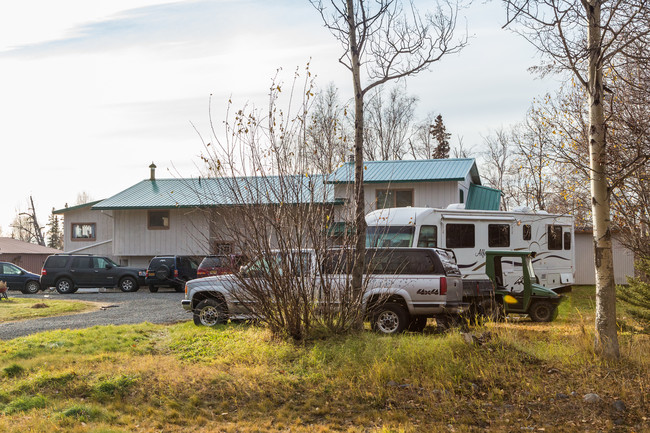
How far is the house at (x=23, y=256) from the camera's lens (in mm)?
47500

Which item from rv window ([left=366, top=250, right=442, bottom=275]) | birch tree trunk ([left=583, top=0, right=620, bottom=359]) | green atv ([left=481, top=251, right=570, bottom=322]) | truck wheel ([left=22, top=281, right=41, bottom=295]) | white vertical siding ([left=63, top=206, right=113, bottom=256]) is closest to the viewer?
birch tree trunk ([left=583, top=0, right=620, bottom=359])

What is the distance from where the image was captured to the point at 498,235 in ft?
60.4

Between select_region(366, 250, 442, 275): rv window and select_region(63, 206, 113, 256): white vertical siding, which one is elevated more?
select_region(63, 206, 113, 256): white vertical siding

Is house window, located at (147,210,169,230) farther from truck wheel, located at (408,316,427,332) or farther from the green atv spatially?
truck wheel, located at (408,316,427,332)

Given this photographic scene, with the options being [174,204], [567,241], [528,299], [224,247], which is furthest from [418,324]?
[174,204]

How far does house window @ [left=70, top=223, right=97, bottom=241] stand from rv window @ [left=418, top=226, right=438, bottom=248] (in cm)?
2361

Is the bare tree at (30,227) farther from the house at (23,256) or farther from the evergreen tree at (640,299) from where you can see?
the evergreen tree at (640,299)

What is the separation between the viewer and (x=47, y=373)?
26.5 ft

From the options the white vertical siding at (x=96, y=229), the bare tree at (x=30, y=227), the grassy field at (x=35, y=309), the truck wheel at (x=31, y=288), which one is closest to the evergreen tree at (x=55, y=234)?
the bare tree at (x=30, y=227)

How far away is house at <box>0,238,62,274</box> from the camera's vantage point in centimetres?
4750

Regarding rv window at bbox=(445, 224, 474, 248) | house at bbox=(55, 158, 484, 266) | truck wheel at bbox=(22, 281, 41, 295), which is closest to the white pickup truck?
rv window at bbox=(445, 224, 474, 248)

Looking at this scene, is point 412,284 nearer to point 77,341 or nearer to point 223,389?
point 223,389

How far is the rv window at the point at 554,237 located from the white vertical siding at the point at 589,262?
348 inches

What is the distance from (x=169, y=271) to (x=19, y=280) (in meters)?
7.25
